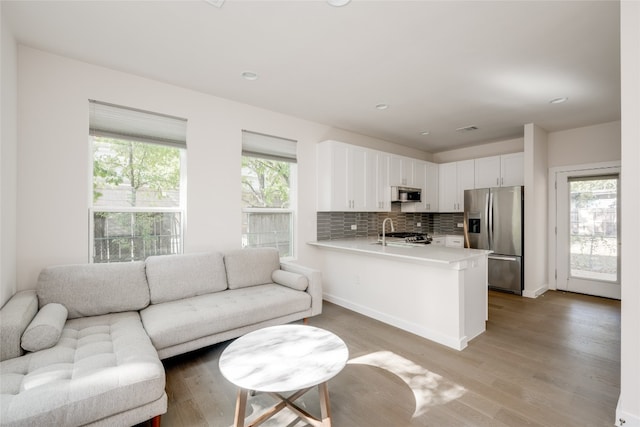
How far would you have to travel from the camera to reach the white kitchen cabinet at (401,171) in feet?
16.1

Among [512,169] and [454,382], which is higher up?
[512,169]

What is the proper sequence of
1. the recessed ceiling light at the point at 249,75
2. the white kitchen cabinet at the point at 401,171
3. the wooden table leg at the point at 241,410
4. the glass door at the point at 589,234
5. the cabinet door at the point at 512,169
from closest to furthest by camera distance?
the wooden table leg at the point at 241,410, the recessed ceiling light at the point at 249,75, the glass door at the point at 589,234, the cabinet door at the point at 512,169, the white kitchen cabinet at the point at 401,171

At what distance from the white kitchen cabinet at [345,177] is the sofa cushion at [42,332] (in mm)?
3017

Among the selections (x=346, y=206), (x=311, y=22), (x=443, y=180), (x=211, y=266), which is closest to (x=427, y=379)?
(x=211, y=266)

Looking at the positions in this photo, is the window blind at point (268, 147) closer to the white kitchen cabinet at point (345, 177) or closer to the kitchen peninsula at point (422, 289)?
the white kitchen cabinet at point (345, 177)

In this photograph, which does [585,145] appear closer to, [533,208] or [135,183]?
[533,208]

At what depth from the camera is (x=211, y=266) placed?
303 cm

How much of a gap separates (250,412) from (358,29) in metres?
2.74

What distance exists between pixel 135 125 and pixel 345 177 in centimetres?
262

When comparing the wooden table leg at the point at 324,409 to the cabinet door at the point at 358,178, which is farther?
the cabinet door at the point at 358,178

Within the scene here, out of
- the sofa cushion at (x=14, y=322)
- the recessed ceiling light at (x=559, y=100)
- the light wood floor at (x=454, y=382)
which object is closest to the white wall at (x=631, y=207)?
the light wood floor at (x=454, y=382)

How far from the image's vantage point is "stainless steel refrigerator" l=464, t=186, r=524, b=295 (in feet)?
14.7

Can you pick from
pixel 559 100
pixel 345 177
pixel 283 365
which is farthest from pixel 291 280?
pixel 559 100

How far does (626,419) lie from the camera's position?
1.66m
